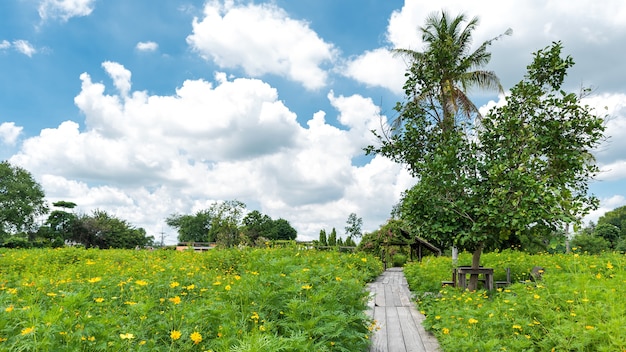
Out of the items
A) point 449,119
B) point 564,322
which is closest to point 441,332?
point 564,322

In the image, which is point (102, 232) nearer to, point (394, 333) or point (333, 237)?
point (333, 237)

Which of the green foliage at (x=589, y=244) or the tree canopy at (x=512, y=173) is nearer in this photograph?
the tree canopy at (x=512, y=173)

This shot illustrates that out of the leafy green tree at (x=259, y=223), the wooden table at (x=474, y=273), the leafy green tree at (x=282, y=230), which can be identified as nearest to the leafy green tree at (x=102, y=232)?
the leafy green tree at (x=259, y=223)

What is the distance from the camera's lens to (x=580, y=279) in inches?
206

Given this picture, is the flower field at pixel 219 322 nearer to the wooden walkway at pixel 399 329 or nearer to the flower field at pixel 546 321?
the wooden walkway at pixel 399 329

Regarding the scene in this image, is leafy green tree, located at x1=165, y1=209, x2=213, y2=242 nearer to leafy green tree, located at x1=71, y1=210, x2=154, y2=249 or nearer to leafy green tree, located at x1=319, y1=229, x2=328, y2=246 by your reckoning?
leafy green tree, located at x1=71, y1=210, x2=154, y2=249

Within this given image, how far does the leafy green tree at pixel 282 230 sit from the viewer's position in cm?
7706

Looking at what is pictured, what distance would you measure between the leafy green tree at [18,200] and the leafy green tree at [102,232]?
4.25 meters

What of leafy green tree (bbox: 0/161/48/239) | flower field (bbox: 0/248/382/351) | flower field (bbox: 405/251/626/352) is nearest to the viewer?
flower field (bbox: 0/248/382/351)

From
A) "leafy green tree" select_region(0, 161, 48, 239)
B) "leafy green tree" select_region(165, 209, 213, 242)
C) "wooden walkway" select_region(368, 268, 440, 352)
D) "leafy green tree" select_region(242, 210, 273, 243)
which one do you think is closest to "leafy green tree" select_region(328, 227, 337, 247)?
"wooden walkway" select_region(368, 268, 440, 352)

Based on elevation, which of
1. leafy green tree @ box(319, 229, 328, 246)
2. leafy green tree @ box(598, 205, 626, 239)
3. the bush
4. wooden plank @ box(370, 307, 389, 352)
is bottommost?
wooden plank @ box(370, 307, 389, 352)

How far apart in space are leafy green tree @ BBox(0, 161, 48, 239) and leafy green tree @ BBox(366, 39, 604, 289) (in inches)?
1765

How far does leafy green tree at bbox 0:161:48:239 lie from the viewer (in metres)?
40.8

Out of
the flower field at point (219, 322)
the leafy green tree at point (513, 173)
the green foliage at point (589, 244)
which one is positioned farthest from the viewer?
the green foliage at point (589, 244)
